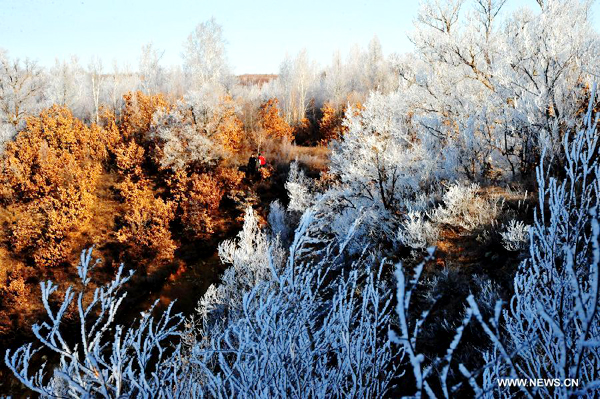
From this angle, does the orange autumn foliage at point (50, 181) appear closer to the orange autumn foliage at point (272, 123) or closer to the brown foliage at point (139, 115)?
the brown foliage at point (139, 115)

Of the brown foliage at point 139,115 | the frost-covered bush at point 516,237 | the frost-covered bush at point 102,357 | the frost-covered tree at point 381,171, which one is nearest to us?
the frost-covered bush at point 102,357

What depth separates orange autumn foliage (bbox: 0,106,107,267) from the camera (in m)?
17.1

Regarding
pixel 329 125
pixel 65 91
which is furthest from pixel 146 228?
pixel 65 91

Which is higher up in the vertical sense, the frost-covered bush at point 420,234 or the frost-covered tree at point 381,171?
the frost-covered tree at point 381,171

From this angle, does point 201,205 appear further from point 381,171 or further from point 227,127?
point 381,171

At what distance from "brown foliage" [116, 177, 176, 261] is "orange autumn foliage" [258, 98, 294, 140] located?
10.1 m

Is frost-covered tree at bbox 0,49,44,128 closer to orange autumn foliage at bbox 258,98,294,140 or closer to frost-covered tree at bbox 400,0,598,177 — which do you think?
orange autumn foliage at bbox 258,98,294,140

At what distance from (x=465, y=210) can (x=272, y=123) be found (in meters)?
19.5

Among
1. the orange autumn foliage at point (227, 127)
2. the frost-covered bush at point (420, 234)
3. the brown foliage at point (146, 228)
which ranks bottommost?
the brown foliage at point (146, 228)

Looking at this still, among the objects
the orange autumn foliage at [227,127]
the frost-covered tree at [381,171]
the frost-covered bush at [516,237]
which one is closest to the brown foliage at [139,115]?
the orange autumn foliage at [227,127]

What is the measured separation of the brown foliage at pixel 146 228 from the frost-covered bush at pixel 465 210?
12970 mm

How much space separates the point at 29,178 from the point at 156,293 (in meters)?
11.5

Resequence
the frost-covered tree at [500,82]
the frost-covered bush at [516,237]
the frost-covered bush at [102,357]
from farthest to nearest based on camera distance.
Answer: the frost-covered tree at [500,82]
the frost-covered bush at [516,237]
the frost-covered bush at [102,357]

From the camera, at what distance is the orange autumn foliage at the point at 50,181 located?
675 inches
